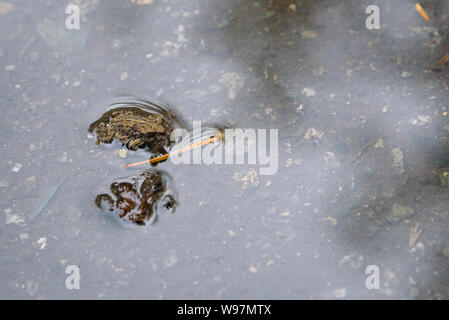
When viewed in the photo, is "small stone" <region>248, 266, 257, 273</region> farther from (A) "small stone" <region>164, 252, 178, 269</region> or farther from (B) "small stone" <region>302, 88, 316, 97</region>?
(B) "small stone" <region>302, 88, 316, 97</region>

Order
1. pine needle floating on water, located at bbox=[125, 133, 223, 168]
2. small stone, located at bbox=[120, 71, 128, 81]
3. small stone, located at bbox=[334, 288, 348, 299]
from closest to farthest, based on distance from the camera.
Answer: small stone, located at bbox=[334, 288, 348, 299], pine needle floating on water, located at bbox=[125, 133, 223, 168], small stone, located at bbox=[120, 71, 128, 81]

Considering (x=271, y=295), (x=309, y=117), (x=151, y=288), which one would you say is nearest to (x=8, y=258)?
(x=151, y=288)

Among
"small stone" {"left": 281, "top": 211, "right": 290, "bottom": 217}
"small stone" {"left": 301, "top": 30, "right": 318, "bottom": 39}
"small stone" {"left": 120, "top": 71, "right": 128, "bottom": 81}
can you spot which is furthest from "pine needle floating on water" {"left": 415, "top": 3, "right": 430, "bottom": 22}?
"small stone" {"left": 120, "top": 71, "right": 128, "bottom": 81}

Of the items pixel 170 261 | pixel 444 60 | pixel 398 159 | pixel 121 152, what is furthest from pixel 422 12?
pixel 170 261

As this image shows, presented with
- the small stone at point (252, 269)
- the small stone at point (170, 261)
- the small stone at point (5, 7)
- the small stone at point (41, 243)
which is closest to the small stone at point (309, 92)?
the small stone at point (252, 269)

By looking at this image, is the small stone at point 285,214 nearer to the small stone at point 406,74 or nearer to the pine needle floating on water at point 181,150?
the pine needle floating on water at point 181,150

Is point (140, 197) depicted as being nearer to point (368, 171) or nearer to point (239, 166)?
point (239, 166)
